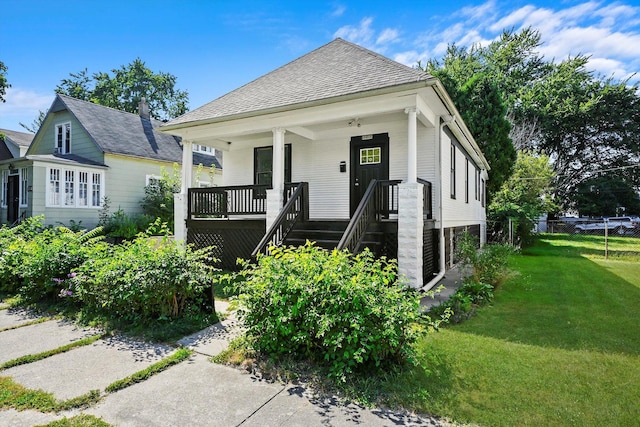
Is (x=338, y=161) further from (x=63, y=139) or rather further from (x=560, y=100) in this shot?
(x=560, y=100)

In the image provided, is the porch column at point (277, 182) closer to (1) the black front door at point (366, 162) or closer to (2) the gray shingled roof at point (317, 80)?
(2) the gray shingled roof at point (317, 80)

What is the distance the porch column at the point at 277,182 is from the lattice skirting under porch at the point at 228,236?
1.76 ft

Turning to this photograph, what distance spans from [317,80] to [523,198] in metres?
16.3

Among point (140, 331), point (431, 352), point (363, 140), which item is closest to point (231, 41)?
point (363, 140)

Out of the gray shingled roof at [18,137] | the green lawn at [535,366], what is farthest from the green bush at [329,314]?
the gray shingled roof at [18,137]

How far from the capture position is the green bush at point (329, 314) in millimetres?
3016

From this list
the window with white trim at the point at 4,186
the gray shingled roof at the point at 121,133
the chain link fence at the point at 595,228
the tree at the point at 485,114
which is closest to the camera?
the window with white trim at the point at 4,186

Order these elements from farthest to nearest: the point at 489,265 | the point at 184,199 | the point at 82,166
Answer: the point at 82,166, the point at 184,199, the point at 489,265

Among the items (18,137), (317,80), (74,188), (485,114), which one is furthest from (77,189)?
(485,114)

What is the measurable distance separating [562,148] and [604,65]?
7375 millimetres

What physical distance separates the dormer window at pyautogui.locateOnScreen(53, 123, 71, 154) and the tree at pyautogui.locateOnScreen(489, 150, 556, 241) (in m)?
20.1

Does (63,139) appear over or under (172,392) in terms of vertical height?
over

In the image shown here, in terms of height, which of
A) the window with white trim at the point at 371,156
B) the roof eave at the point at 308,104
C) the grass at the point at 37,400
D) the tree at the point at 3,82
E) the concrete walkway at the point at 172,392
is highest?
the tree at the point at 3,82

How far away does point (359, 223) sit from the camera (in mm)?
6469
